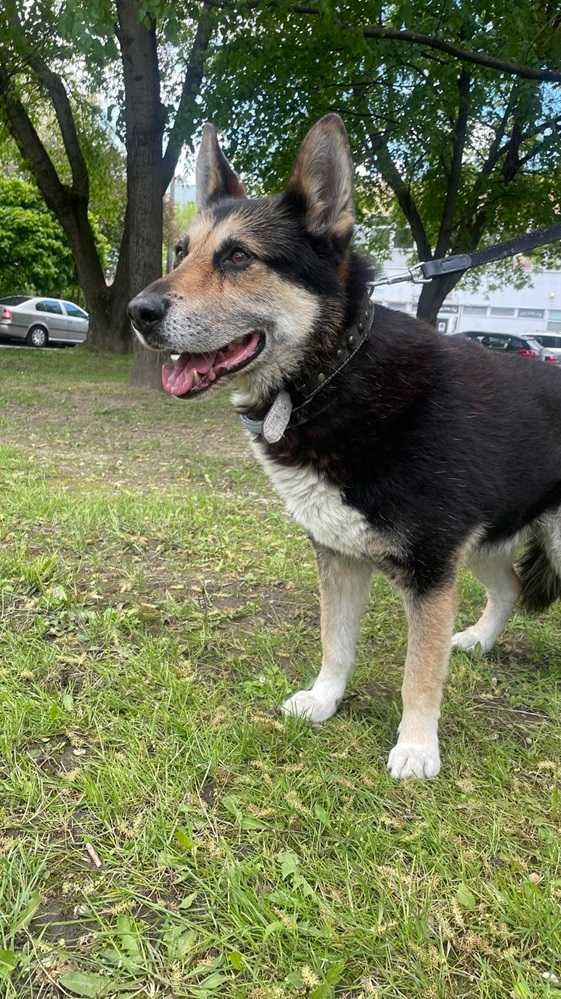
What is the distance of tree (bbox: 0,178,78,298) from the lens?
110 ft

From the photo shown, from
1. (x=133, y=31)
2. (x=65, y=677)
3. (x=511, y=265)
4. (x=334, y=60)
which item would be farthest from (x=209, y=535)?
(x=511, y=265)

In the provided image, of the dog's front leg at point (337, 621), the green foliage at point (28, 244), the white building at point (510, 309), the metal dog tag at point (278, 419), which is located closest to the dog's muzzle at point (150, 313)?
the metal dog tag at point (278, 419)

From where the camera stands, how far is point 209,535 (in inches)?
190

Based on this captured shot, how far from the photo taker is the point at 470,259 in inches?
153

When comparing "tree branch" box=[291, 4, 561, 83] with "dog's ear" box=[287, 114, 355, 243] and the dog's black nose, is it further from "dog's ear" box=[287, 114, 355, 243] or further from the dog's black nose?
the dog's black nose

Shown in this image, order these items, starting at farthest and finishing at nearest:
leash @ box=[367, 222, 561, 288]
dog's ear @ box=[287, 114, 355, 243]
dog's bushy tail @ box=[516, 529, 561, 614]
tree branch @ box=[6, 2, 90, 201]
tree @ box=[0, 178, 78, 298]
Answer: tree @ box=[0, 178, 78, 298] → tree branch @ box=[6, 2, 90, 201] → leash @ box=[367, 222, 561, 288] → dog's bushy tail @ box=[516, 529, 561, 614] → dog's ear @ box=[287, 114, 355, 243]

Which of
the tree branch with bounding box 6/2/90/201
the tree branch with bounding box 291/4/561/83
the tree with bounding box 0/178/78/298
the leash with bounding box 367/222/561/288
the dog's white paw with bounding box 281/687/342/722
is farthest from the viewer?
the tree with bounding box 0/178/78/298

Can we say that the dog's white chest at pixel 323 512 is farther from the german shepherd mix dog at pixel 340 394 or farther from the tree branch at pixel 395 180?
the tree branch at pixel 395 180

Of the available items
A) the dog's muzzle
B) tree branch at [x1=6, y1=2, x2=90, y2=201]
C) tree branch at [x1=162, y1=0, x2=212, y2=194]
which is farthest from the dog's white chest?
tree branch at [x1=6, y1=2, x2=90, y2=201]

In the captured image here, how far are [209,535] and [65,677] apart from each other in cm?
203

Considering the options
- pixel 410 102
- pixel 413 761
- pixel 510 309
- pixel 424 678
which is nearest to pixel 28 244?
pixel 410 102

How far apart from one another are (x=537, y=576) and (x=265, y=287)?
193 cm

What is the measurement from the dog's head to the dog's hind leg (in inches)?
62.5

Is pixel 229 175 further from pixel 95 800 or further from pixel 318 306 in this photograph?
pixel 95 800
